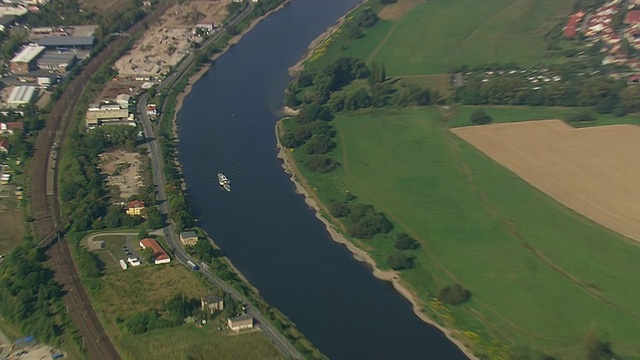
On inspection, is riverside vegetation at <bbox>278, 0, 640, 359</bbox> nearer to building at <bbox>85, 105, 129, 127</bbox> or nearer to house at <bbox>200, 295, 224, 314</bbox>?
house at <bbox>200, 295, 224, 314</bbox>

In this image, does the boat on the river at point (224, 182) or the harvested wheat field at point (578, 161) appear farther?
the boat on the river at point (224, 182)

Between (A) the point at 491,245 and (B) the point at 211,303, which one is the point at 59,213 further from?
(A) the point at 491,245

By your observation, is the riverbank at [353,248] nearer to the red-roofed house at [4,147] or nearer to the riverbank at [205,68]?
the riverbank at [205,68]

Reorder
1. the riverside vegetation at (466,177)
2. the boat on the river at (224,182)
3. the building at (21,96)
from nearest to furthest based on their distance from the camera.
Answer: the riverside vegetation at (466,177) → the boat on the river at (224,182) → the building at (21,96)

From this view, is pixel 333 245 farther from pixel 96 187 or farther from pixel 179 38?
pixel 179 38

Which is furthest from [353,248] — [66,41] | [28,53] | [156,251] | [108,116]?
[66,41]

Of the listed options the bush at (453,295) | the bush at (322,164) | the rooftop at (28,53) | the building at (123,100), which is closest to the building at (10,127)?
the building at (123,100)
